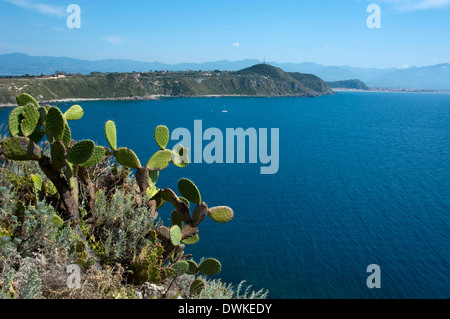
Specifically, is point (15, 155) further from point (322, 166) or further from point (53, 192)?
point (322, 166)

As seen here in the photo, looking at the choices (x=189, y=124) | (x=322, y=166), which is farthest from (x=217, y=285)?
(x=189, y=124)

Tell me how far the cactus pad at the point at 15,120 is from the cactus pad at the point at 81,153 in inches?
29.4

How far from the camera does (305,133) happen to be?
237 feet

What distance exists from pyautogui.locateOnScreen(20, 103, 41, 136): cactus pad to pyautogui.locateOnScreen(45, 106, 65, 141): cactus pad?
0.90 ft

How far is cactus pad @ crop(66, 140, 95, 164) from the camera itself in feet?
14.8

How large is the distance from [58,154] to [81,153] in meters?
0.31

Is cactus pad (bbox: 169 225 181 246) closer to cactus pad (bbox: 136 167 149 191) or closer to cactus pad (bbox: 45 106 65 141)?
cactus pad (bbox: 136 167 149 191)

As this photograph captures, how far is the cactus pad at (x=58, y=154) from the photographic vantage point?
4457 mm

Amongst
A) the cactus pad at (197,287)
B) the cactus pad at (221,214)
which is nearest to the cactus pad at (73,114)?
the cactus pad at (221,214)

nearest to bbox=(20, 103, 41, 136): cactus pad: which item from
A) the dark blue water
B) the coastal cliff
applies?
the dark blue water

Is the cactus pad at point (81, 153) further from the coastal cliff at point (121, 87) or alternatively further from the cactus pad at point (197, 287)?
the coastal cliff at point (121, 87)

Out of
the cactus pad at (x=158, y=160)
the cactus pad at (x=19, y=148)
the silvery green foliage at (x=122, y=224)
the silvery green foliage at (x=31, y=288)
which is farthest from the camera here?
the cactus pad at (x=158, y=160)
